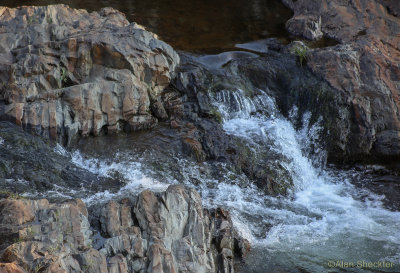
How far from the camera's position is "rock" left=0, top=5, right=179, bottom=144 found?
920 cm

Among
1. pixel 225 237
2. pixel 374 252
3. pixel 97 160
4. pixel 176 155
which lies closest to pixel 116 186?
pixel 97 160

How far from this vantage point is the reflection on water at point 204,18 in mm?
13555

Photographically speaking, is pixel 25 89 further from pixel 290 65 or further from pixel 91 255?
pixel 290 65

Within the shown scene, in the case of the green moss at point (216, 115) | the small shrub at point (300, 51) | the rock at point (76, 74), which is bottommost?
the green moss at point (216, 115)

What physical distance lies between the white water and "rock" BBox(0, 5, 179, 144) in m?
0.98

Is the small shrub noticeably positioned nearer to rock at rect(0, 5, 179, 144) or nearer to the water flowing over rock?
rock at rect(0, 5, 179, 144)

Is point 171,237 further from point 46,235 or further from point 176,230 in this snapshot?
point 46,235

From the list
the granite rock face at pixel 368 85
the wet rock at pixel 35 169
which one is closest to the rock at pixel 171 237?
the wet rock at pixel 35 169

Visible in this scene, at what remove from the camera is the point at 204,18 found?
50.1ft

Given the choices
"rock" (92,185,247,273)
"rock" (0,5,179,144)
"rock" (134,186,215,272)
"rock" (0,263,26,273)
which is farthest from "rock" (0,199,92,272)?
"rock" (0,5,179,144)

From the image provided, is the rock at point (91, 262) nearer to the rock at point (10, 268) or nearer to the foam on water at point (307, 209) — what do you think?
the rock at point (10, 268)

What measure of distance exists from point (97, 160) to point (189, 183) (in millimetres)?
1759

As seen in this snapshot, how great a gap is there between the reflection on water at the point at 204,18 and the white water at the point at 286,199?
10.2 feet

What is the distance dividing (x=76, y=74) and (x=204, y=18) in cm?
652
